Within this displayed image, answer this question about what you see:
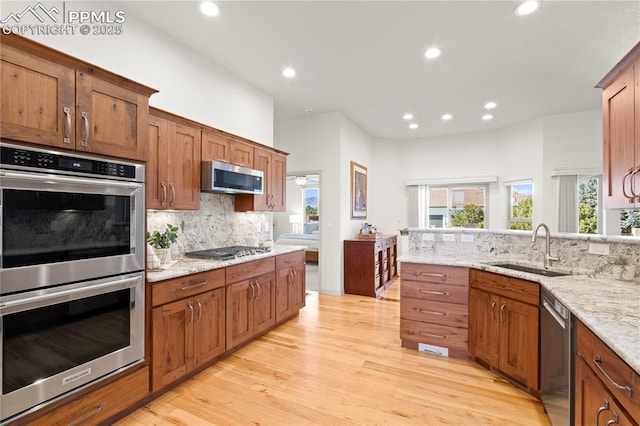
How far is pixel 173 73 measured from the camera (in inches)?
118

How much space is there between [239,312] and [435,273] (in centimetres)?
194

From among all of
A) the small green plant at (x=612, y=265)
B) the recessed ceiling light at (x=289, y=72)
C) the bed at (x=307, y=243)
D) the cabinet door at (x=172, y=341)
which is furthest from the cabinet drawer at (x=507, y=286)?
the bed at (x=307, y=243)

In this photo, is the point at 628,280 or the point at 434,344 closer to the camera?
the point at 628,280

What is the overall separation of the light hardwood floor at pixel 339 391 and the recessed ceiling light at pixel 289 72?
3109 millimetres

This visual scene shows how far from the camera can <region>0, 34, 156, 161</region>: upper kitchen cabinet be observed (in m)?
1.50

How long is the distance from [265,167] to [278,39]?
1489 millimetres

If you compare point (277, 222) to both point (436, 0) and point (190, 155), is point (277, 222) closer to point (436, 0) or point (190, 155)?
point (190, 155)

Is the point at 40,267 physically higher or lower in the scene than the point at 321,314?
higher

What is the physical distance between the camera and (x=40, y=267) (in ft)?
5.21

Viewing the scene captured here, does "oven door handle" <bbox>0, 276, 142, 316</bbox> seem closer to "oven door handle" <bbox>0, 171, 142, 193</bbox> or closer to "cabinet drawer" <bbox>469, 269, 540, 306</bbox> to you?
"oven door handle" <bbox>0, 171, 142, 193</bbox>

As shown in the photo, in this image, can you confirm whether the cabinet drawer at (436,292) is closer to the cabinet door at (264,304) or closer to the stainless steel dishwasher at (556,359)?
the stainless steel dishwasher at (556,359)

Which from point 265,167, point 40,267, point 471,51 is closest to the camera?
point 40,267

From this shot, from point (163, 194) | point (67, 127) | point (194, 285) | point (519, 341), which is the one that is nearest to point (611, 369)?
point (519, 341)

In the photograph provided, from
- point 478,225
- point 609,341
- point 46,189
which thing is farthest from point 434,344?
point 478,225
